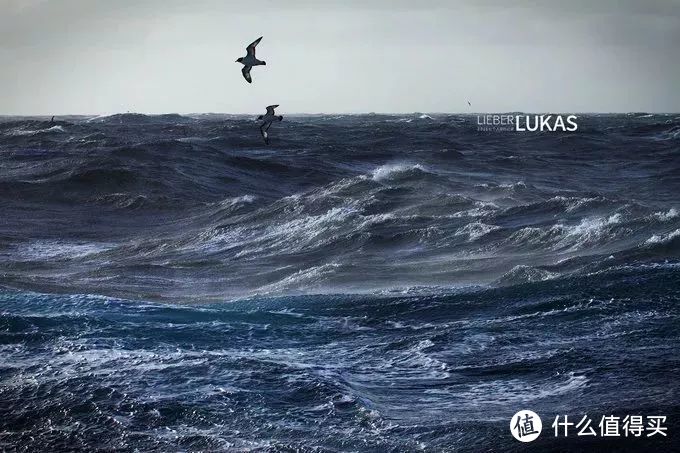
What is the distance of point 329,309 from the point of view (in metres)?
20.8

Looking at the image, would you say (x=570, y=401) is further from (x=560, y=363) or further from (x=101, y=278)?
(x=101, y=278)

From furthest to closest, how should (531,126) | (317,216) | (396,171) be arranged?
(531,126)
(396,171)
(317,216)

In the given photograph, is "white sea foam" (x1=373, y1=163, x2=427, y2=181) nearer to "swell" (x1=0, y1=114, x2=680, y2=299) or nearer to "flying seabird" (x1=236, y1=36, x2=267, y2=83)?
"swell" (x1=0, y1=114, x2=680, y2=299)

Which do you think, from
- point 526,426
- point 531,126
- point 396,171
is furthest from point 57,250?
point 531,126

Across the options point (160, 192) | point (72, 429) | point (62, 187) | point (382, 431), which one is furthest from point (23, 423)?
point (62, 187)

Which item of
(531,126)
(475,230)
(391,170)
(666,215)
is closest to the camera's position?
(666,215)

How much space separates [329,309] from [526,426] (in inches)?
323

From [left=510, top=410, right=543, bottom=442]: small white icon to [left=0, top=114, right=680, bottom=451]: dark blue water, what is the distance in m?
0.19

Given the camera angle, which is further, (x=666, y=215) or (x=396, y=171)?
(x=396, y=171)

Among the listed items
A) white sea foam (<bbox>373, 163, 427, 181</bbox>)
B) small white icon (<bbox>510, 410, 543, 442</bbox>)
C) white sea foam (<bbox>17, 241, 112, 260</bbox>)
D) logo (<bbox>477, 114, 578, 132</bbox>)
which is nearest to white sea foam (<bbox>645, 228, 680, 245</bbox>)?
small white icon (<bbox>510, 410, 543, 442</bbox>)

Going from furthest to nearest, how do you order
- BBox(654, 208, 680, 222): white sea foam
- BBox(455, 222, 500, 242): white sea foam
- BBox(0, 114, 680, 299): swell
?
BBox(455, 222, 500, 242): white sea foam < BBox(654, 208, 680, 222): white sea foam < BBox(0, 114, 680, 299): swell

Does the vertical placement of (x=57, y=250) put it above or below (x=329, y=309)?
above

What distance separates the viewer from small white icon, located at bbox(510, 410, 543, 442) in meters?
12.9

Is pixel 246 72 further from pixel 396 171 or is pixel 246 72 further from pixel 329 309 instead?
pixel 396 171
